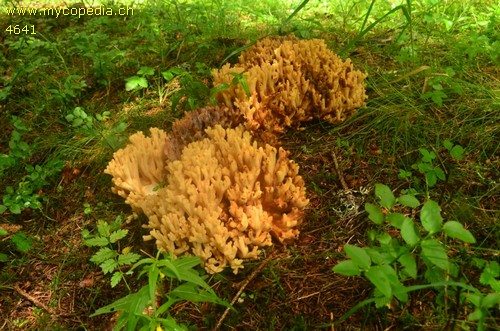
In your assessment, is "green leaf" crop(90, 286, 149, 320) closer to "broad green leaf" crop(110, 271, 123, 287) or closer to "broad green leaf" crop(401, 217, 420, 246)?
"broad green leaf" crop(110, 271, 123, 287)

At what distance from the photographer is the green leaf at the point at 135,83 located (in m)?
3.52

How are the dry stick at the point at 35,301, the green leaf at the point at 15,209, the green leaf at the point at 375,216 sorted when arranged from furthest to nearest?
the green leaf at the point at 15,209 < the dry stick at the point at 35,301 < the green leaf at the point at 375,216

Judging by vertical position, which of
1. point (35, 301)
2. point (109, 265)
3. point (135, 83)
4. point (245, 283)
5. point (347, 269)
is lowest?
point (35, 301)

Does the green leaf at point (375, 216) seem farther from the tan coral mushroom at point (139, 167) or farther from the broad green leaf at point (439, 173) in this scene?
the tan coral mushroom at point (139, 167)

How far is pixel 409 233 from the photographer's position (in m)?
1.51

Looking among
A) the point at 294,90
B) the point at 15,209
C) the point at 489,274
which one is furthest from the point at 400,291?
the point at 15,209

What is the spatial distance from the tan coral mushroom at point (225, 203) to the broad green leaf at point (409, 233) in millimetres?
847

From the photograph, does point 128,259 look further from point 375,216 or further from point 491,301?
point 491,301

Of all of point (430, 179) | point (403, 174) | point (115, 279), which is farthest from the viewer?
point (403, 174)

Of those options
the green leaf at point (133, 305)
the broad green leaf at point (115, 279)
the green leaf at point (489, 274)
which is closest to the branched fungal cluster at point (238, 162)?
the broad green leaf at point (115, 279)

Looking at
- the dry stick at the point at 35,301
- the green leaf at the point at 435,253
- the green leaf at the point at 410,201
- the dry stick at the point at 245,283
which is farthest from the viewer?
the dry stick at the point at 35,301

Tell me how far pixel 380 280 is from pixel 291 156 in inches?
62.0

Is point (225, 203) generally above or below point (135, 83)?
below

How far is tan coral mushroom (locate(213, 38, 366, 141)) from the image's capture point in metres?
2.88
